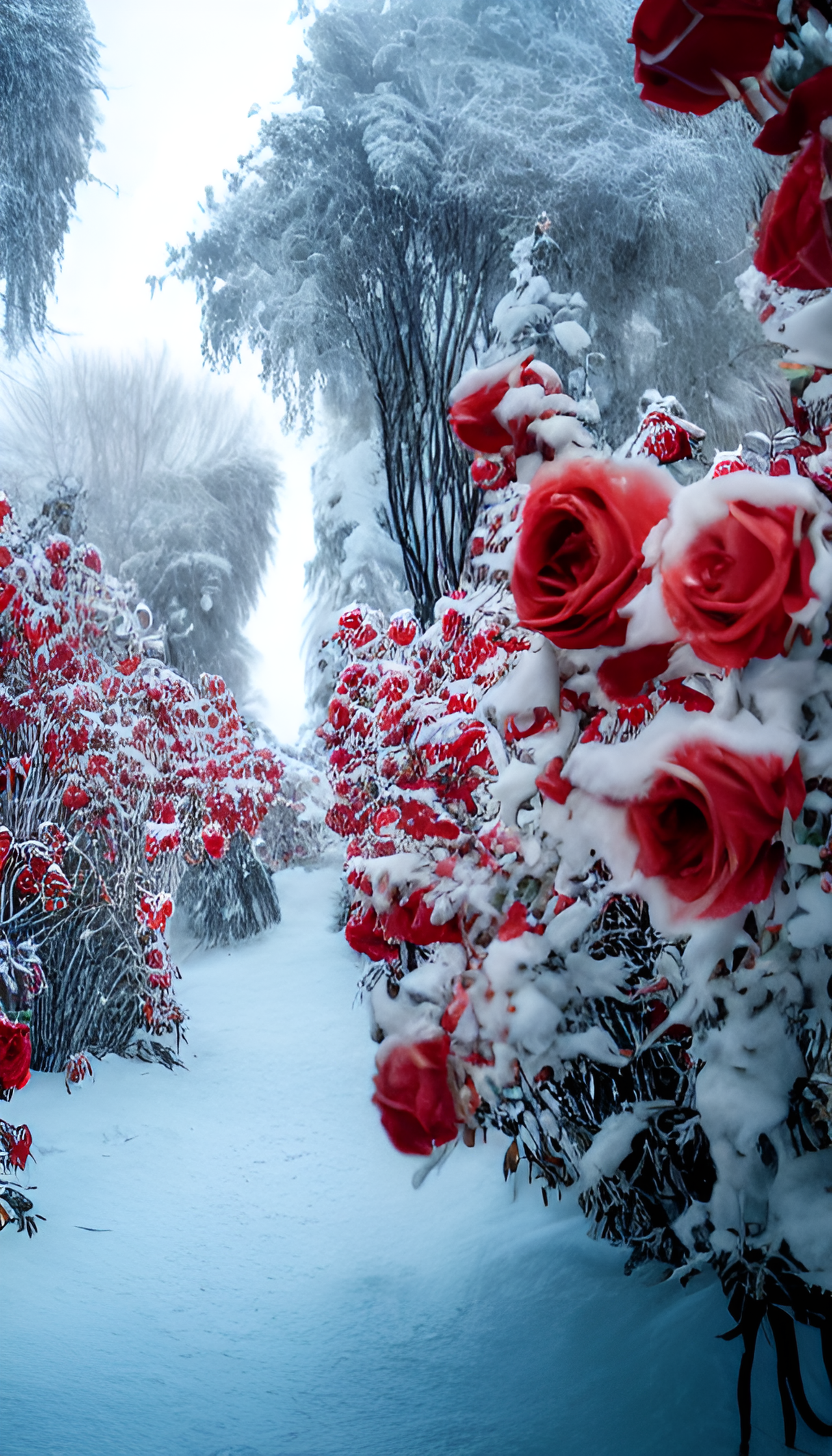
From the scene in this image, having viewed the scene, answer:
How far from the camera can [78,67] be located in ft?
12.1

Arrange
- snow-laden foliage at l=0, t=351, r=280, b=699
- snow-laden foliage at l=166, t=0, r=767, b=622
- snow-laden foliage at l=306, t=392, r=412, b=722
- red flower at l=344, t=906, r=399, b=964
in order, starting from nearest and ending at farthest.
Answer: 1. red flower at l=344, t=906, r=399, b=964
2. snow-laden foliage at l=166, t=0, r=767, b=622
3. snow-laden foliage at l=306, t=392, r=412, b=722
4. snow-laden foliage at l=0, t=351, r=280, b=699

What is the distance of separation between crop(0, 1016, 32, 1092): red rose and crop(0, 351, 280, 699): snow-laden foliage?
5706 millimetres

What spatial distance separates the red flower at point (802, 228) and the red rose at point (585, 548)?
132mm

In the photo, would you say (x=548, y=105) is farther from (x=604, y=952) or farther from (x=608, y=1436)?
(x=608, y=1436)

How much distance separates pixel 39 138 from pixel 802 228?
4.38 m

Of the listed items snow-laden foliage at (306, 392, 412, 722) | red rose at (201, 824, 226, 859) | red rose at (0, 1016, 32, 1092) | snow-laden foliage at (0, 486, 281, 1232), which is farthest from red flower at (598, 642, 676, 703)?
→ snow-laden foliage at (306, 392, 412, 722)

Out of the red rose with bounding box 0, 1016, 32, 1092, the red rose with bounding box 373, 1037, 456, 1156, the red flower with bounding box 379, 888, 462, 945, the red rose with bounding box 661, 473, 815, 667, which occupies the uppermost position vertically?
the red rose with bounding box 661, 473, 815, 667

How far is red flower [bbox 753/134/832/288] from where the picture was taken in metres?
0.43

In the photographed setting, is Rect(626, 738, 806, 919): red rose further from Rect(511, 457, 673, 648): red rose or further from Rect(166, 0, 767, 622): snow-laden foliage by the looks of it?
Rect(166, 0, 767, 622): snow-laden foliage

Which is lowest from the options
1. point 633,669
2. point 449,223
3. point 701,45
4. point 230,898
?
point 230,898

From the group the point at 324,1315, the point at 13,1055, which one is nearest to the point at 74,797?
the point at 13,1055

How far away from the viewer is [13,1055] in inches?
45.4

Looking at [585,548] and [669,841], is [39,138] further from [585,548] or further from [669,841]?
[669,841]

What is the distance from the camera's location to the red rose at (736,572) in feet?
1.46
